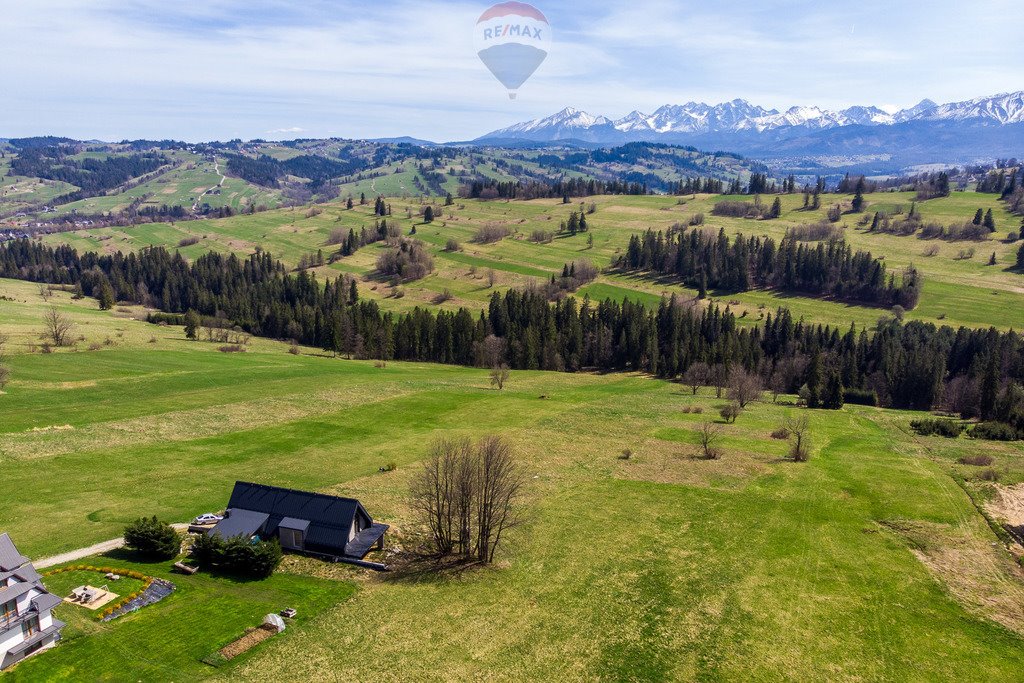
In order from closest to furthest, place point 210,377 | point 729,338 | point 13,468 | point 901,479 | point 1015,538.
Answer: point 1015,538
point 13,468
point 901,479
point 210,377
point 729,338

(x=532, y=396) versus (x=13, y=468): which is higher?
(x=13, y=468)

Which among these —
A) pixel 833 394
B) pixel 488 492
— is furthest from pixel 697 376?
pixel 488 492

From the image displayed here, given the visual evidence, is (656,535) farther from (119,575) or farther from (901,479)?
(119,575)

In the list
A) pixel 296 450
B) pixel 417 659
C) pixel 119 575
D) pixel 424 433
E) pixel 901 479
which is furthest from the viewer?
pixel 424 433

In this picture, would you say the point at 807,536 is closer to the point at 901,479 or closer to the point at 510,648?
the point at 901,479

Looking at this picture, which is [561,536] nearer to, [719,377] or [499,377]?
[499,377]

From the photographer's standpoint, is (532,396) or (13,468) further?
(532,396)

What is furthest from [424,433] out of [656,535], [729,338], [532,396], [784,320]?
[784,320]
